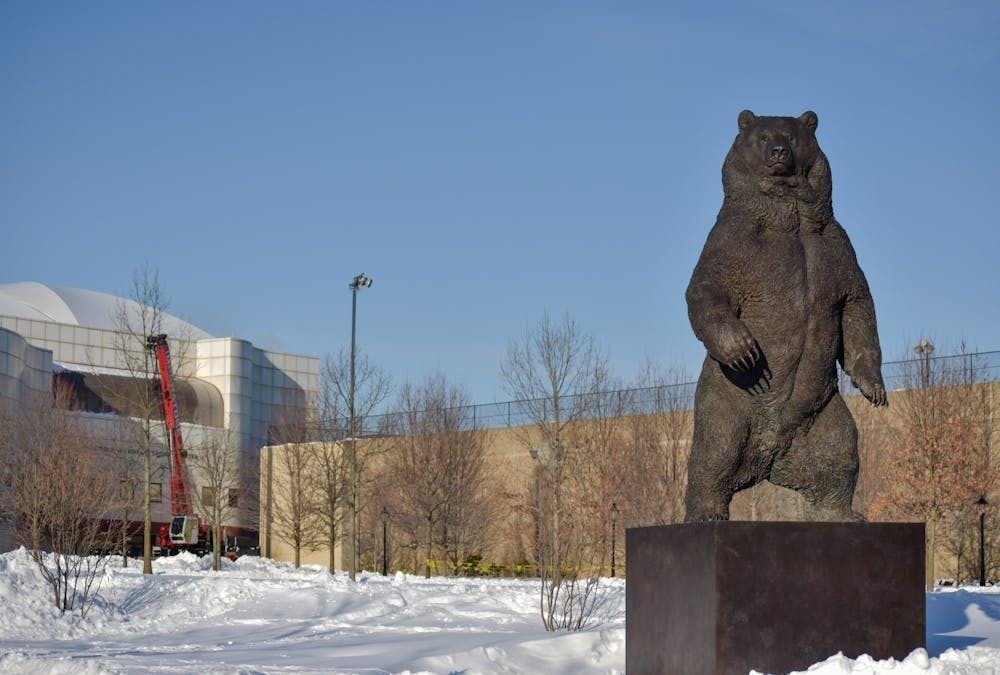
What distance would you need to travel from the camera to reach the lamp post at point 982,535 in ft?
101

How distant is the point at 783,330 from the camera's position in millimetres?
8367

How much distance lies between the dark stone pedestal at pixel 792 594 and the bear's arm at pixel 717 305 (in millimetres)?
1033

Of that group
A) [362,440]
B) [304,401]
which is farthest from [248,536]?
[362,440]

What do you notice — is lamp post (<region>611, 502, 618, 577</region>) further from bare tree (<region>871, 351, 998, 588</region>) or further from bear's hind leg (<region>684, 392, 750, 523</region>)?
bear's hind leg (<region>684, 392, 750, 523</region>)

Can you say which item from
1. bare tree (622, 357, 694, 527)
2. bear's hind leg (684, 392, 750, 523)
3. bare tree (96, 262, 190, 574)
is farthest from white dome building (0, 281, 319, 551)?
bear's hind leg (684, 392, 750, 523)

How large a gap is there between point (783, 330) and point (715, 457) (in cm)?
88

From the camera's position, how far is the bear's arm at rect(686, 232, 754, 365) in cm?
796

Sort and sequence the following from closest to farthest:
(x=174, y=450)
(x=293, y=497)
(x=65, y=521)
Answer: (x=65, y=521) < (x=293, y=497) < (x=174, y=450)

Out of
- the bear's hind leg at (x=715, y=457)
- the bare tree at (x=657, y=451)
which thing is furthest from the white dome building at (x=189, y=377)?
the bear's hind leg at (x=715, y=457)

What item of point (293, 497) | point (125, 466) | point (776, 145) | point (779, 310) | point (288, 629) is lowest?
point (288, 629)

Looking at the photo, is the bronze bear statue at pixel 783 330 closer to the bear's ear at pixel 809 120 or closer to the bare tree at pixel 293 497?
the bear's ear at pixel 809 120

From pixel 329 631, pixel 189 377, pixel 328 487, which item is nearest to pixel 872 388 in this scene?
pixel 329 631

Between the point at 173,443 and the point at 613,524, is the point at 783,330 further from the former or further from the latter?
the point at 173,443

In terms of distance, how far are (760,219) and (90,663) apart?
6.83 metres
